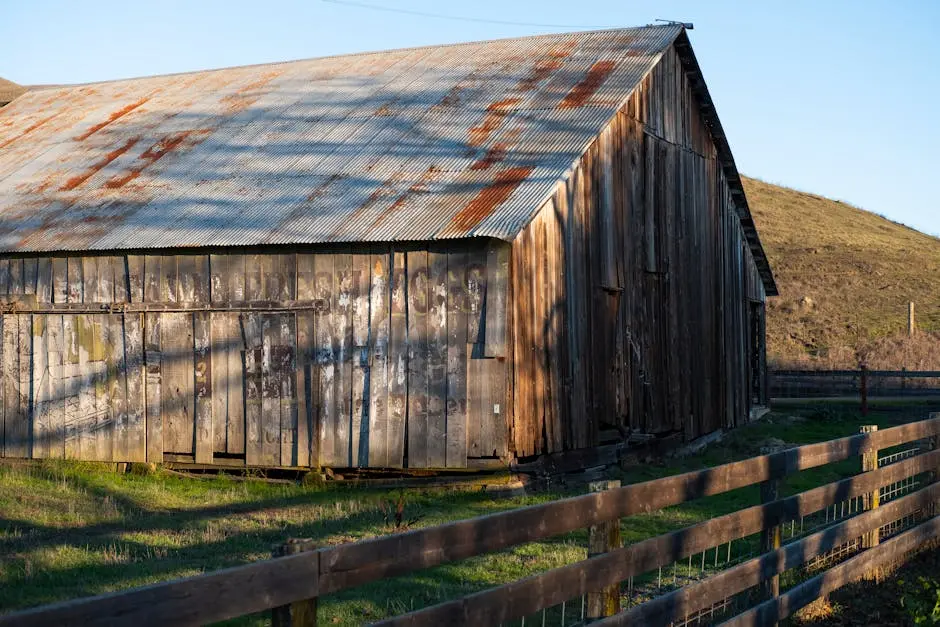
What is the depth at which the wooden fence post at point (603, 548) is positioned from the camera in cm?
525

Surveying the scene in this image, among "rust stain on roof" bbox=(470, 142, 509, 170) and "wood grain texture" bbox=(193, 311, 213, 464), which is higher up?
"rust stain on roof" bbox=(470, 142, 509, 170)

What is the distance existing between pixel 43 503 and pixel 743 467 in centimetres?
900

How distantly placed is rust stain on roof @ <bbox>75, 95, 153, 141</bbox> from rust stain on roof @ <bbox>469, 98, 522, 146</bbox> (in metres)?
8.15

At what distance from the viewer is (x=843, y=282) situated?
173 ft

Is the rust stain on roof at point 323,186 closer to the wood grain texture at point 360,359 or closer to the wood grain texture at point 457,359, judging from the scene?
the wood grain texture at point 360,359

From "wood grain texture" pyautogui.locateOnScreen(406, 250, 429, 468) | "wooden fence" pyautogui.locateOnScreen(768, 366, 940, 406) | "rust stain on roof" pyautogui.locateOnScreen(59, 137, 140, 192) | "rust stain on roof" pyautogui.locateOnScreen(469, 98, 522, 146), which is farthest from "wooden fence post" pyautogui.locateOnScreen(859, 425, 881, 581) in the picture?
"wooden fence" pyautogui.locateOnScreen(768, 366, 940, 406)

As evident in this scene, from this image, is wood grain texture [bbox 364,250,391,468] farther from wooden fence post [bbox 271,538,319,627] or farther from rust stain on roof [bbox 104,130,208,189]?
wooden fence post [bbox 271,538,319,627]

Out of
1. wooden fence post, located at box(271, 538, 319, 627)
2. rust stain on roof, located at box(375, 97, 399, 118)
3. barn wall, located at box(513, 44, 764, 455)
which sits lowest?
→ wooden fence post, located at box(271, 538, 319, 627)

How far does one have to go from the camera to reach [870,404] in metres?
27.3

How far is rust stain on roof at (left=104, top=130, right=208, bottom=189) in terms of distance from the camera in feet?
59.0

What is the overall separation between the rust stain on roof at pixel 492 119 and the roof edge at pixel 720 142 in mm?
3567

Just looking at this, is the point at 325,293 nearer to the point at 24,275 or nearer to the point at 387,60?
the point at 24,275

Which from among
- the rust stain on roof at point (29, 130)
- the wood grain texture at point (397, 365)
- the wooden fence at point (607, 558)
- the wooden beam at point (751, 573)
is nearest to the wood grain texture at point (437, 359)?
the wood grain texture at point (397, 365)

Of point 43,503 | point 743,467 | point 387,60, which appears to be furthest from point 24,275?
point 743,467
